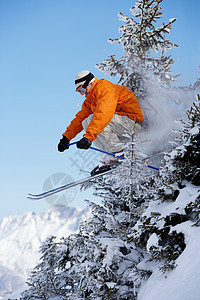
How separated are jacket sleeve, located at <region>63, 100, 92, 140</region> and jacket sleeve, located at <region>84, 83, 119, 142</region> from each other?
3.93 feet

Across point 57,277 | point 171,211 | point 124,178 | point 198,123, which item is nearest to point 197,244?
point 171,211

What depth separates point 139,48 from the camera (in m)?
7.31

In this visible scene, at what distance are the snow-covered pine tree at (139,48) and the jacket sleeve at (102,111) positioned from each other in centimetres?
184

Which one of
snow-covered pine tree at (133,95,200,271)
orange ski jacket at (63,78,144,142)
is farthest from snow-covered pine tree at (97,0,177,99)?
snow-covered pine tree at (133,95,200,271)

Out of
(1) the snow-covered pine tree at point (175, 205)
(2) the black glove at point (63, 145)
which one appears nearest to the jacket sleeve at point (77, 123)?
(2) the black glove at point (63, 145)

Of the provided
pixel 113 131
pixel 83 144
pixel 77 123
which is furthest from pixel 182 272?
pixel 77 123

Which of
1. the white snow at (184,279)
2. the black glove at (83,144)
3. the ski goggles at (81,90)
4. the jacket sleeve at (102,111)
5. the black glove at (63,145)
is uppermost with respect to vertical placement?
the ski goggles at (81,90)

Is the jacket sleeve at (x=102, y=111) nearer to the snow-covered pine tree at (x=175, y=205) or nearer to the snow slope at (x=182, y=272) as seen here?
the snow-covered pine tree at (x=175, y=205)

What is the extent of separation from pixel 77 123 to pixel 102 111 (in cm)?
169

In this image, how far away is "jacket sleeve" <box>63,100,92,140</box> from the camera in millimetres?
6555

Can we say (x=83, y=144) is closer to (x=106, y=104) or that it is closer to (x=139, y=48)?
(x=106, y=104)

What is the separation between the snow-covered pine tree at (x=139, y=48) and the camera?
6.86m

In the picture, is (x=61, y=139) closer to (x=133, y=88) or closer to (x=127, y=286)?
(x=133, y=88)

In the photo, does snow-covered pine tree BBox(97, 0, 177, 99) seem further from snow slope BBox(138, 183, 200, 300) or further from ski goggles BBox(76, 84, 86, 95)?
snow slope BBox(138, 183, 200, 300)
